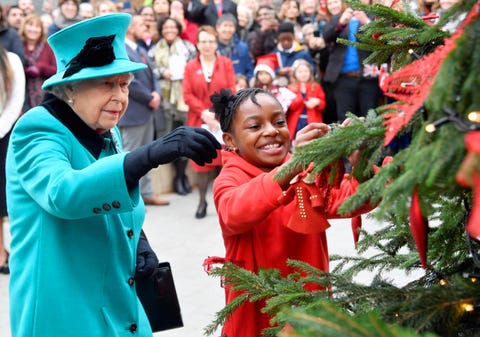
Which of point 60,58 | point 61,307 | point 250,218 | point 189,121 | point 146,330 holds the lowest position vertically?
point 189,121

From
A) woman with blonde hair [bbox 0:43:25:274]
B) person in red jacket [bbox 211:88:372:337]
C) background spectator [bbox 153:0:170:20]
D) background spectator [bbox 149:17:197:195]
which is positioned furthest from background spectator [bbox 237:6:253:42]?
person in red jacket [bbox 211:88:372:337]

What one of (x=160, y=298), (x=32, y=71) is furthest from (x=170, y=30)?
(x=160, y=298)

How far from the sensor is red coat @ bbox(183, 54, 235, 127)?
25.6ft

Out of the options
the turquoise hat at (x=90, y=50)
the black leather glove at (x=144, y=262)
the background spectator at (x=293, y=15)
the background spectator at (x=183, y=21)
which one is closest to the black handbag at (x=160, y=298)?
the black leather glove at (x=144, y=262)

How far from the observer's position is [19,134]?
233cm

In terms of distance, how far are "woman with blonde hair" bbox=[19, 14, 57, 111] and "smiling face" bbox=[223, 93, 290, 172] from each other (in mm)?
5051

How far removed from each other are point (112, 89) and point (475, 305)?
1.35 metres

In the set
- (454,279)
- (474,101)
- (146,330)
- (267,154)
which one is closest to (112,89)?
(267,154)

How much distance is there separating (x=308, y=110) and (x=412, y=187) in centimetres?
712

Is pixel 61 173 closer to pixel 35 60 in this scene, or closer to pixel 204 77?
pixel 35 60

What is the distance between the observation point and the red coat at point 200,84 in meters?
7.79

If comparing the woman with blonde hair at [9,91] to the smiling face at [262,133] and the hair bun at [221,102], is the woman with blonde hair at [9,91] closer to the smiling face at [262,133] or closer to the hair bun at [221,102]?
the hair bun at [221,102]

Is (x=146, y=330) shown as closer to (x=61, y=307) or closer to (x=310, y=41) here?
(x=61, y=307)

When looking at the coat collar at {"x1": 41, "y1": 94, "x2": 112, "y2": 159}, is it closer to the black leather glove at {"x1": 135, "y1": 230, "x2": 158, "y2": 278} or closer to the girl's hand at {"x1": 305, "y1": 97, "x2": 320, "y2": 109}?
the black leather glove at {"x1": 135, "y1": 230, "x2": 158, "y2": 278}
